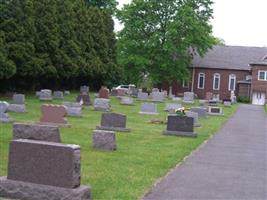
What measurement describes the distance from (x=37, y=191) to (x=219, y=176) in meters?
4.94

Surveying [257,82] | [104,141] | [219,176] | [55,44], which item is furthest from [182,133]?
[257,82]

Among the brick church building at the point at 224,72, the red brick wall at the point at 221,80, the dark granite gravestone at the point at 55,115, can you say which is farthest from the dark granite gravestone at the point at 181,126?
the red brick wall at the point at 221,80

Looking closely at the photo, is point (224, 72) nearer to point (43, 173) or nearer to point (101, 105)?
point (101, 105)

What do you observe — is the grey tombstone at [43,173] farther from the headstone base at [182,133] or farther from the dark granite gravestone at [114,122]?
the headstone base at [182,133]

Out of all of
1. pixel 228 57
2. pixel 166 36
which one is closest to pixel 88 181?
pixel 166 36

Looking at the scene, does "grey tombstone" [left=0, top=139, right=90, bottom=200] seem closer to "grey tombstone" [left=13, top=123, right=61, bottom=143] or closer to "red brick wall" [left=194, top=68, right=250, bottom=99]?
"grey tombstone" [left=13, top=123, right=61, bottom=143]

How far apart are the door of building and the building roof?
4.20 metres

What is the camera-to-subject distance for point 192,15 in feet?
230

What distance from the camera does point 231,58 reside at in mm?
87562

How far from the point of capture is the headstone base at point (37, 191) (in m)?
9.02

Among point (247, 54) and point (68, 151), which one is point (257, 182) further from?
point (247, 54)

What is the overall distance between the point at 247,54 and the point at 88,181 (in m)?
78.7

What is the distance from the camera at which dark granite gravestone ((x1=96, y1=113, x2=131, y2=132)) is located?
855 inches

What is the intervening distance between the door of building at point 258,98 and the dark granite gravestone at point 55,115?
205ft
